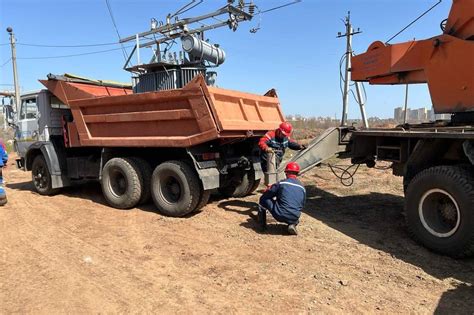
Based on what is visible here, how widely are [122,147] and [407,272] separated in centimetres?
533

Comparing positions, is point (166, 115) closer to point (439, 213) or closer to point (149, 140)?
point (149, 140)

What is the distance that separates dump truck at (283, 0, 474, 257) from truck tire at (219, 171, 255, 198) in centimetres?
255

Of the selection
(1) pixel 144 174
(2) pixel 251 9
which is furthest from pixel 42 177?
(2) pixel 251 9

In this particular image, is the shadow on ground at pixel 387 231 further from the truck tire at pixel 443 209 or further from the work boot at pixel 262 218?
the work boot at pixel 262 218

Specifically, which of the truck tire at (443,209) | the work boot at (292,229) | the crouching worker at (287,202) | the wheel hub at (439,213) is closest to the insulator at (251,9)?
the crouching worker at (287,202)

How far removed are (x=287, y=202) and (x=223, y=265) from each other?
1.44m

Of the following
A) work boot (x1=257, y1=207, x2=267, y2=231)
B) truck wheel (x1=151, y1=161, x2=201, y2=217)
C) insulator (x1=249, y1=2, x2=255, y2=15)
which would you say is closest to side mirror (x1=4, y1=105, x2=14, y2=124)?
truck wheel (x1=151, y1=161, x2=201, y2=217)

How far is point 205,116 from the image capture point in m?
5.94

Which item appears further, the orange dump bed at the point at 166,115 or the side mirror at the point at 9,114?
the side mirror at the point at 9,114

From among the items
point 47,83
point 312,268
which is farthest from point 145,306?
point 47,83

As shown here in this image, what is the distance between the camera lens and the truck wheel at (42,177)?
8.72 m

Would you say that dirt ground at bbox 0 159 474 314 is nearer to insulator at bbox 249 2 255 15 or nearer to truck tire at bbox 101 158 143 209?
truck tire at bbox 101 158 143 209

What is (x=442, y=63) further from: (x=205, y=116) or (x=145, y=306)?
(x=145, y=306)

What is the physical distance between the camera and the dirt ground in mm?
3541
